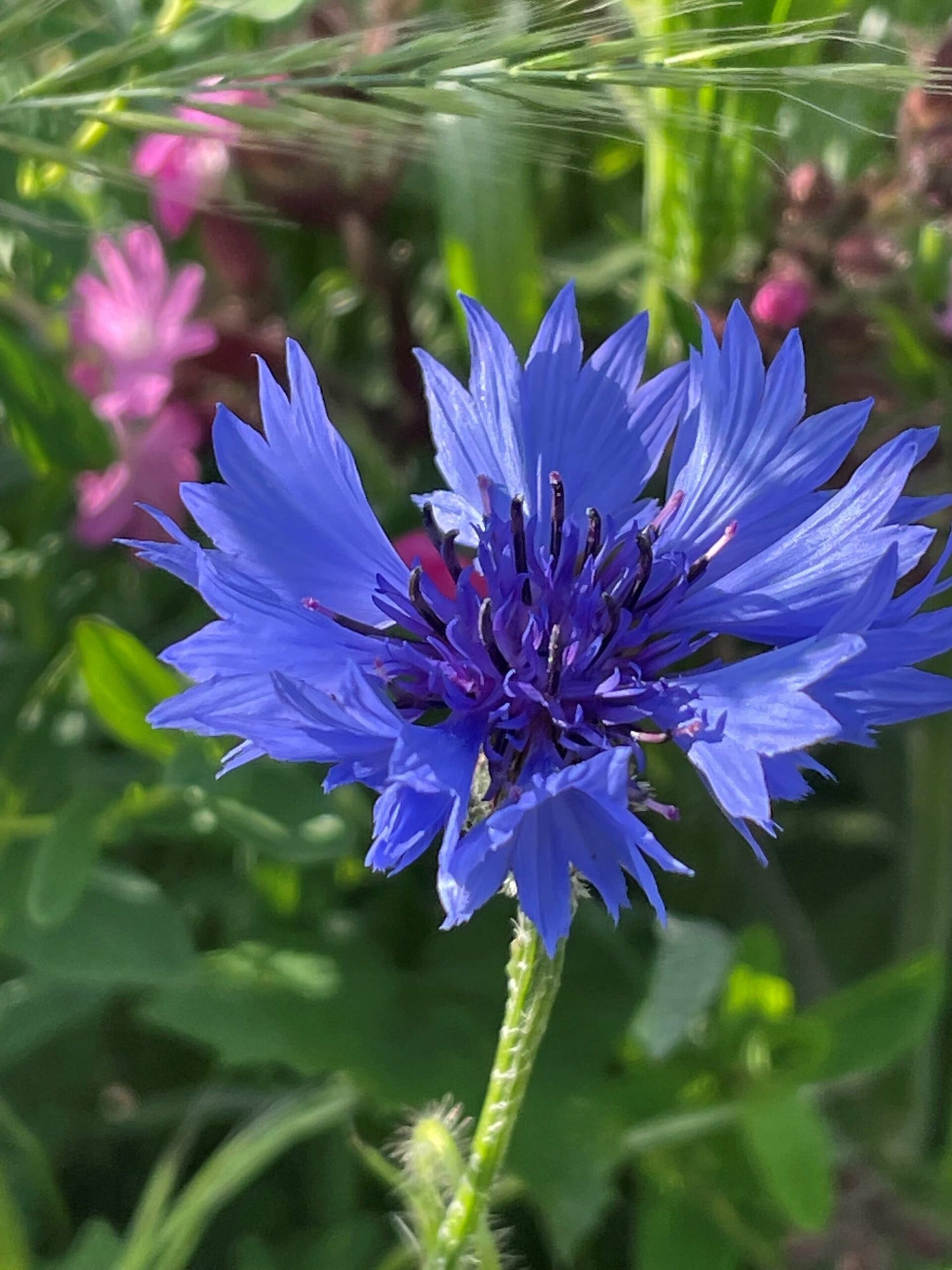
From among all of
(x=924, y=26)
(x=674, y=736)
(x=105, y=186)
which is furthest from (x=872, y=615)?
(x=105, y=186)

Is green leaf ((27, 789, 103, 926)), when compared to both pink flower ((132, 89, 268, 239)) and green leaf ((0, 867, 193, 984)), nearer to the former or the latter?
green leaf ((0, 867, 193, 984))

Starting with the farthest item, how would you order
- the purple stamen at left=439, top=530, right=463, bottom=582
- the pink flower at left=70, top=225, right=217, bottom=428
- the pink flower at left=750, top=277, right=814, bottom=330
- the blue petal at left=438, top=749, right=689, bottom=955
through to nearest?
the pink flower at left=70, top=225, right=217, bottom=428, the pink flower at left=750, top=277, right=814, bottom=330, the purple stamen at left=439, top=530, right=463, bottom=582, the blue petal at left=438, top=749, right=689, bottom=955

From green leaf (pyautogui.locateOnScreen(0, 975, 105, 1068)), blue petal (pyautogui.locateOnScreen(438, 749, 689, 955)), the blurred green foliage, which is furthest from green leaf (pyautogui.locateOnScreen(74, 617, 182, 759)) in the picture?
blue petal (pyautogui.locateOnScreen(438, 749, 689, 955))

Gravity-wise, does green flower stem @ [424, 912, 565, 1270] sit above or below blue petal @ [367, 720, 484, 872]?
below

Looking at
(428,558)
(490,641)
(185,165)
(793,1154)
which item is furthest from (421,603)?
(185,165)

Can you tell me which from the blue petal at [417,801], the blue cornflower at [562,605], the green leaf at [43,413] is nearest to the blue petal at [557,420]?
the blue cornflower at [562,605]

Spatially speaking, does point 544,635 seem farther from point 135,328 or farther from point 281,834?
point 135,328

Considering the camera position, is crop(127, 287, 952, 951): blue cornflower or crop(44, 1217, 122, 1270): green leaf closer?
crop(127, 287, 952, 951): blue cornflower
